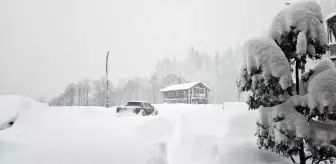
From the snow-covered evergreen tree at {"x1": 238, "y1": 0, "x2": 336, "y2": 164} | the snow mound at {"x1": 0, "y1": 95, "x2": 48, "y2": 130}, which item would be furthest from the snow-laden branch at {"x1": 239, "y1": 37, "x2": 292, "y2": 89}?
the snow mound at {"x1": 0, "y1": 95, "x2": 48, "y2": 130}

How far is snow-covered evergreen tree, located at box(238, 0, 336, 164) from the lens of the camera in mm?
4219

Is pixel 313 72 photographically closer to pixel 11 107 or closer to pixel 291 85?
pixel 291 85

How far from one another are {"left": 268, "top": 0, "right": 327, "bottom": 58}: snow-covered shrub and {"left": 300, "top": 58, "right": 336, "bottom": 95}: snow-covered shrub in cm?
40

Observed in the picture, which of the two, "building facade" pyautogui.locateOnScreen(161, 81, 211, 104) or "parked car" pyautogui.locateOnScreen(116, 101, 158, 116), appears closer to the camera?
"parked car" pyautogui.locateOnScreen(116, 101, 158, 116)

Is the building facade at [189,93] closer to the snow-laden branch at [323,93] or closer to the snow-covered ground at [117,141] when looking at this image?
the snow-covered ground at [117,141]

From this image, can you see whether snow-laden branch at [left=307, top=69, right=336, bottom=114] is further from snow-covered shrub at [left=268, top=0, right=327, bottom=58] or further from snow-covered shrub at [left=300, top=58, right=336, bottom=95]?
snow-covered shrub at [left=268, top=0, right=327, bottom=58]

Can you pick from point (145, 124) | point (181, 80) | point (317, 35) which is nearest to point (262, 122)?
point (317, 35)

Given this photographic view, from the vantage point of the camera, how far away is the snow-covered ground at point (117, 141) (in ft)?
12.7

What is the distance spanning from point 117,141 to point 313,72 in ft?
15.7

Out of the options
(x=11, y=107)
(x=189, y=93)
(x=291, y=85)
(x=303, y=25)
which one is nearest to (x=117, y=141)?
(x=291, y=85)

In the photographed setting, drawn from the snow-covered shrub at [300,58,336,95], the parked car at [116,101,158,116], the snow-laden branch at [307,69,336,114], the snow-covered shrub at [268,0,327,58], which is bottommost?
the parked car at [116,101,158,116]

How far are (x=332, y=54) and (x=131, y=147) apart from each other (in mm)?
15849

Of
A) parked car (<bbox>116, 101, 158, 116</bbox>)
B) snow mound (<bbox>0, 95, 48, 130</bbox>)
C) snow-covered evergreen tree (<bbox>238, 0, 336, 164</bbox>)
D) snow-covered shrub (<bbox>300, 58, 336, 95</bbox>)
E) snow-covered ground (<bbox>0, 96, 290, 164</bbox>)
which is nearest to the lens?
snow-covered ground (<bbox>0, 96, 290, 164</bbox>)

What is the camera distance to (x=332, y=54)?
47.8ft
